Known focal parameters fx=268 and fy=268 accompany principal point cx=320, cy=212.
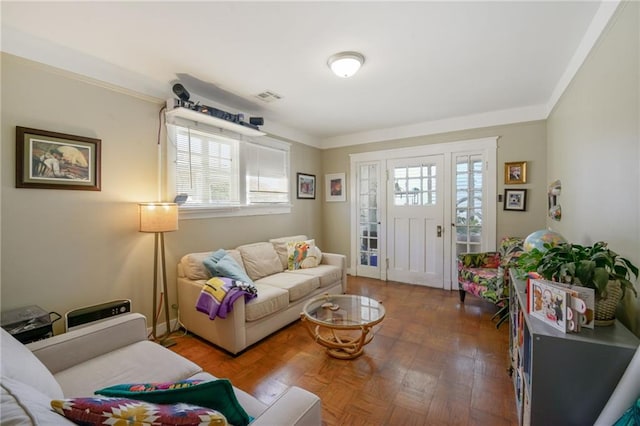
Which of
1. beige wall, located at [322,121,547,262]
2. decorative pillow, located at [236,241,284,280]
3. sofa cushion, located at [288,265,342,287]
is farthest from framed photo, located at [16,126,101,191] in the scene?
beige wall, located at [322,121,547,262]

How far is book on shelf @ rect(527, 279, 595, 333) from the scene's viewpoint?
46.9 inches

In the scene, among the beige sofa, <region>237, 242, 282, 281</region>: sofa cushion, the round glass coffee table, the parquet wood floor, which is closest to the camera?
the parquet wood floor

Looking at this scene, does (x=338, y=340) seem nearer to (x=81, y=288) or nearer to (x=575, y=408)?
(x=575, y=408)

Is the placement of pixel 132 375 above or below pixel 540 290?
below

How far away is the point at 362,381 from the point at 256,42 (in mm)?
2698

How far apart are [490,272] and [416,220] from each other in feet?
4.33

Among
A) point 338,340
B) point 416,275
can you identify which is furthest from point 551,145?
point 338,340

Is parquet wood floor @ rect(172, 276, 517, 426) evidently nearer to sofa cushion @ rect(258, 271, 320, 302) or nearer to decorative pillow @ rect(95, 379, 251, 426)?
sofa cushion @ rect(258, 271, 320, 302)

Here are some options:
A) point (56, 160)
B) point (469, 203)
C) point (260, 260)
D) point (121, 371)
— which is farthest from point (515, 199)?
point (56, 160)

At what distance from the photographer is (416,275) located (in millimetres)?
4340

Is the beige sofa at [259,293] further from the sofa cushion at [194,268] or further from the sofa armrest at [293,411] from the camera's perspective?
the sofa armrest at [293,411]

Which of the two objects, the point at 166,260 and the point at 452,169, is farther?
the point at 452,169

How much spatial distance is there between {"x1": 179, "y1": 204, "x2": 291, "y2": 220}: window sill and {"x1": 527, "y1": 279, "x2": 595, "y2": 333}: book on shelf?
304cm

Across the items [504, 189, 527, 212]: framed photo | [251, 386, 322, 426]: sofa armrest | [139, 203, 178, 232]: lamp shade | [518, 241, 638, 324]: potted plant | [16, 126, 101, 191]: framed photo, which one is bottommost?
[251, 386, 322, 426]: sofa armrest
